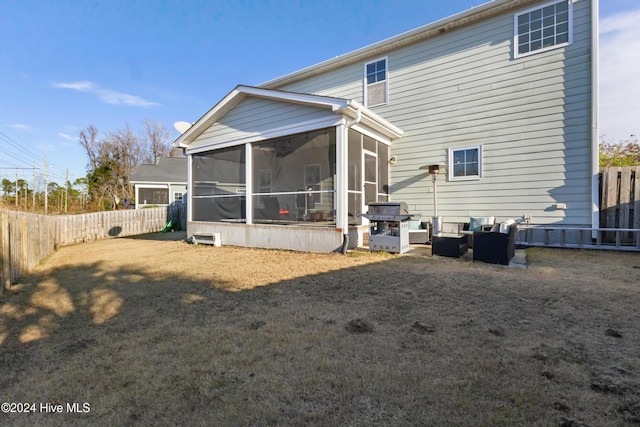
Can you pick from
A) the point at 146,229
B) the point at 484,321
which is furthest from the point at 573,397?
the point at 146,229

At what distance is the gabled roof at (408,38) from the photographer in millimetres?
7672

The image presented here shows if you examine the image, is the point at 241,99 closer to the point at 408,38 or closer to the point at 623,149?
the point at 408,38

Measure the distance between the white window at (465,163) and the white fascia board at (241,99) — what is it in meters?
3.94

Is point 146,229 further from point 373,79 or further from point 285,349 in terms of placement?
point 285,349

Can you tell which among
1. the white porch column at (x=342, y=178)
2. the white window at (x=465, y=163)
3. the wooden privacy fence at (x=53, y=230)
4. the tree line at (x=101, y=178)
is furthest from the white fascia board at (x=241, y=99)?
the tree line at (x=101, y=178)

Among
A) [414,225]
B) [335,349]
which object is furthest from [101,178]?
[335,349]

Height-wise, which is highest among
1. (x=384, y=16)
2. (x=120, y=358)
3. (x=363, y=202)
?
(x=384, y=16)

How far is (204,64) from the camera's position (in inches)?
629

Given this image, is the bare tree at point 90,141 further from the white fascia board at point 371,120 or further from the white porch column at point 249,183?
the white fascia board at point 371,120

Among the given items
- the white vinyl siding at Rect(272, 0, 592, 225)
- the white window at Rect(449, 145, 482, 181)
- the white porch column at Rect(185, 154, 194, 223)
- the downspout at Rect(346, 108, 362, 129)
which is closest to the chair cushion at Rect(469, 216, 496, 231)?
the white vinyl siding at Rect(272, 0, 592, 225)

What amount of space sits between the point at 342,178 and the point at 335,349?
468 centimetres

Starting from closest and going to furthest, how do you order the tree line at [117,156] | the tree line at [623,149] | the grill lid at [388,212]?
the grill lid at [388,212]
the tree line at [623,149]
the tree line at [117,156]

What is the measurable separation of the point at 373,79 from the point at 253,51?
7085 millimetres

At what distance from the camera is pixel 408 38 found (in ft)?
29.1
